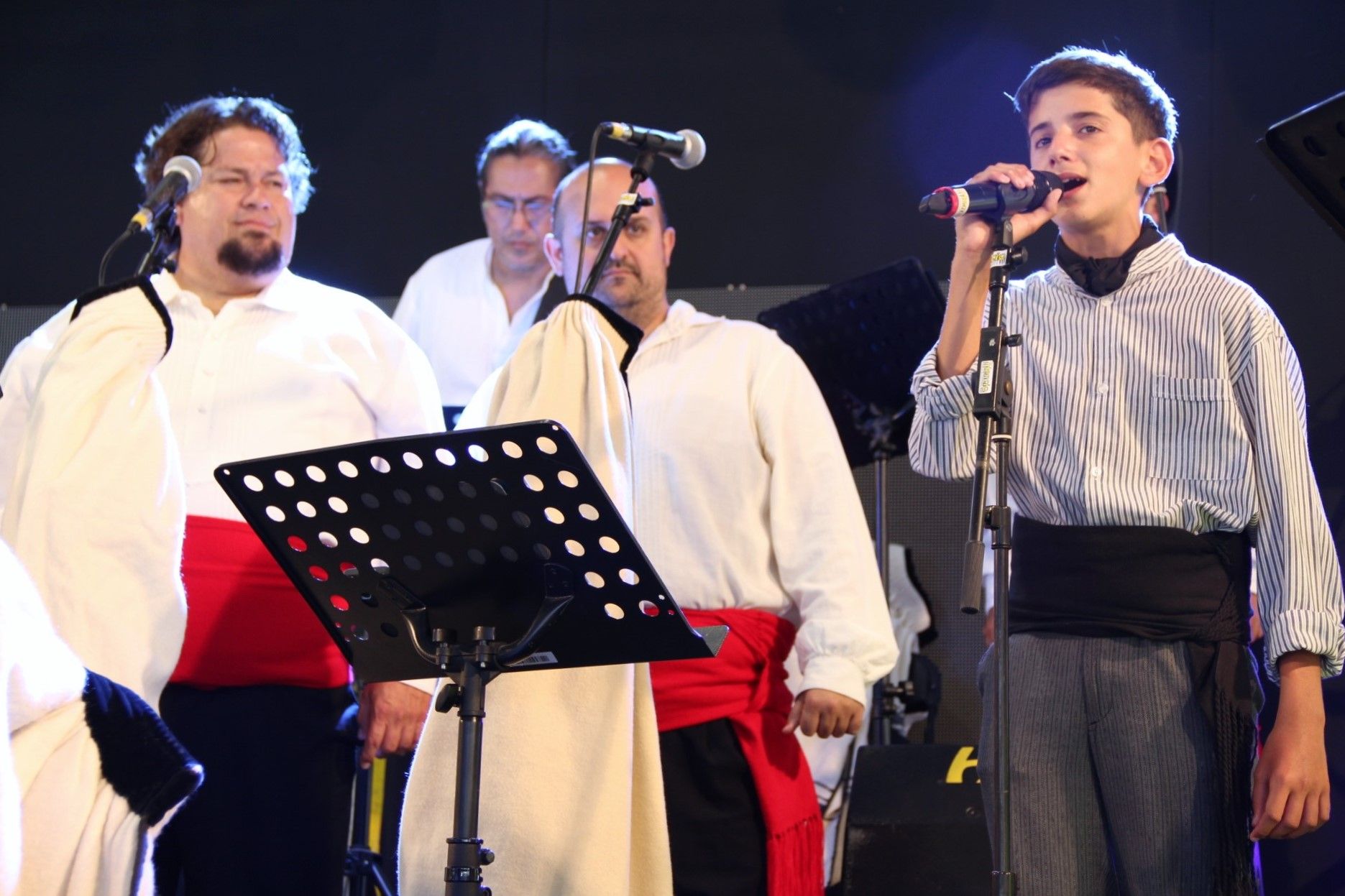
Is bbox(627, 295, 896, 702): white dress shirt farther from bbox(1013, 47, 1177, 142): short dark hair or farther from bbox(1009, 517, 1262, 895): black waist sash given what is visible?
bbox(1013, 47, 1177, 142): short dark hair

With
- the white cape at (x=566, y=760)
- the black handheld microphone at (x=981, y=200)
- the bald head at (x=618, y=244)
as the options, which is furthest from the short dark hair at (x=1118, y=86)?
the bald head at (x=618, y=244)

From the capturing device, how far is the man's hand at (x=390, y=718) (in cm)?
264

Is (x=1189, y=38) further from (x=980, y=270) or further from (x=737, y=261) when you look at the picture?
(x=980, y=270)

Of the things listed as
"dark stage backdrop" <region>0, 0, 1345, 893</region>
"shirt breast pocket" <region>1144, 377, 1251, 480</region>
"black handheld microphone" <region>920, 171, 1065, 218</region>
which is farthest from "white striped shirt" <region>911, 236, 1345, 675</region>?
"dark stage backdrop" <region>0, 0, 1345, 893</region>

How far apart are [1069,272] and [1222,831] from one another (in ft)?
3.05

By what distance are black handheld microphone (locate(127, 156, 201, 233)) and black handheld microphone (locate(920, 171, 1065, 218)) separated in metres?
1.40

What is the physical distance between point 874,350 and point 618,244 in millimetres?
800

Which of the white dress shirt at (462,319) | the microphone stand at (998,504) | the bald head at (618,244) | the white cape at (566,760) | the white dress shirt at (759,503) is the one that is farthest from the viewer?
the white dress shirt at (462,319)

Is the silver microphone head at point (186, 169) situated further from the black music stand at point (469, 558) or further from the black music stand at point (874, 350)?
the black music stand at point (874, 350)

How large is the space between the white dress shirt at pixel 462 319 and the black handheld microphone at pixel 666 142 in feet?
4.80

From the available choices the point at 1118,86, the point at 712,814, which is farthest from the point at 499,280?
the point at 1118,86

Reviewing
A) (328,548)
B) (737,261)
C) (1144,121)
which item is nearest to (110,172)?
(737,261)

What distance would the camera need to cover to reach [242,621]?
2.59 m

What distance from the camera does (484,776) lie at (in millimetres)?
2076
